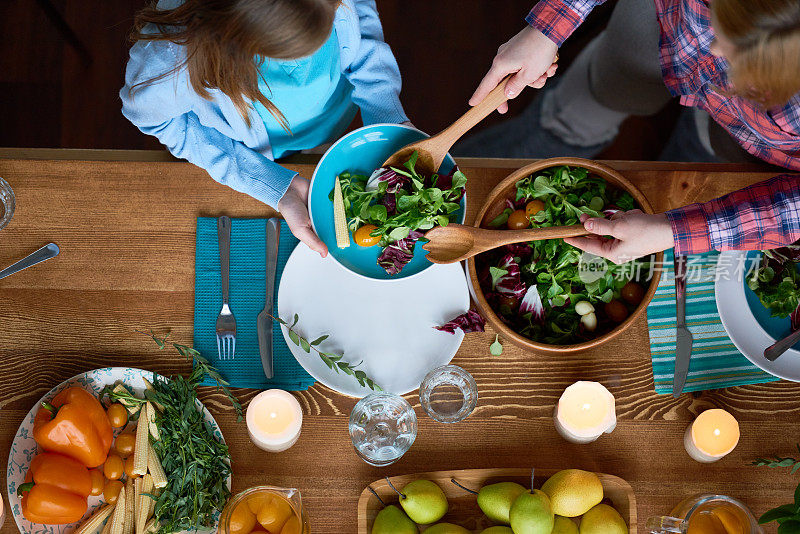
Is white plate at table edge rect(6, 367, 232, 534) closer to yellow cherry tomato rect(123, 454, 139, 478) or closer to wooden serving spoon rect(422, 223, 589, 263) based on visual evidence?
yellow cherry tomato rect(123, 454, 139, 478)

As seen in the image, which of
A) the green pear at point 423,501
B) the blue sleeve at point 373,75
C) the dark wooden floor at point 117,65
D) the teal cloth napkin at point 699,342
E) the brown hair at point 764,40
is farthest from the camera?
the dark wooden floor at point 117,65

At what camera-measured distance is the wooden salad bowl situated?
0.98 metres

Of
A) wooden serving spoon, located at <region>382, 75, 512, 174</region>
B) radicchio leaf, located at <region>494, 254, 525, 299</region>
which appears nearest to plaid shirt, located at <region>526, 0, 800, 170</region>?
wooden serving spoon, located at <region>382, 75, 512, 174</region>

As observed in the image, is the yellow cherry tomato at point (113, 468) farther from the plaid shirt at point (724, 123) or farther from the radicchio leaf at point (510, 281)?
the plaid shirt at point (724, 123)

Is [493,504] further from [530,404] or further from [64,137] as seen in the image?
[64,137]

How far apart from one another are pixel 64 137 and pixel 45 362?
3.96ft

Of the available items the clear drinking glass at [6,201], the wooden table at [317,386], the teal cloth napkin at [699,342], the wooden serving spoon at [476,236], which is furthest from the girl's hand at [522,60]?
the clear drinking glass at [6,201]

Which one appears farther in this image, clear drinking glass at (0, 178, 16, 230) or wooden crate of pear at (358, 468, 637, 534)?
clear drinking glass at (0, 178, 16, 230)

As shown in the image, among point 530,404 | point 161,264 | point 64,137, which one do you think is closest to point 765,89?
point 530,404

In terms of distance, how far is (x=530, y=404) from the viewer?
1.12 m

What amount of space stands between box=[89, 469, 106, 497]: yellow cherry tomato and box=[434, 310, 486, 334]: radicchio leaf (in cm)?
63

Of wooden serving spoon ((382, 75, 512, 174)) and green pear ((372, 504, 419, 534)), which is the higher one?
wooden serving spoon ((382, 75, 512, 174))

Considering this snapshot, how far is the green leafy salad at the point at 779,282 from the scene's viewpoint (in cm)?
107

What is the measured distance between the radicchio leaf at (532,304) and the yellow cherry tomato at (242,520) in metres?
0.57
